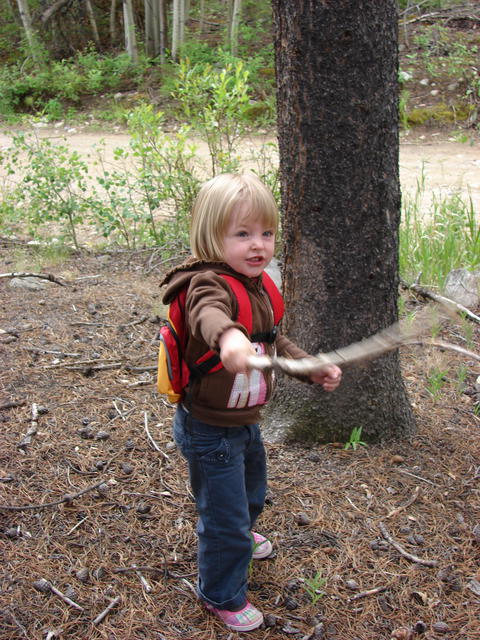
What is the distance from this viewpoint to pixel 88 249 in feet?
22.0

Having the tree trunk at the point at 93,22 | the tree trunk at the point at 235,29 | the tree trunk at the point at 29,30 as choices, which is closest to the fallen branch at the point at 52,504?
the tree trunk at the point at 235,29

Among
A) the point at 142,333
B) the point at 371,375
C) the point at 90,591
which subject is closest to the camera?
the point at 90,591

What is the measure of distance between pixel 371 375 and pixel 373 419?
0.22 metres

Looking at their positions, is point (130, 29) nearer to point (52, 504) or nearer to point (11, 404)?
point (11, 404)

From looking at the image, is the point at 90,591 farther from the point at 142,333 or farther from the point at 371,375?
the point at 142,333

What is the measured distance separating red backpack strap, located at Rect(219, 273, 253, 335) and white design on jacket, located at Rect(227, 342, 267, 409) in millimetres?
115

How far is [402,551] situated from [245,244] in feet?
4.60

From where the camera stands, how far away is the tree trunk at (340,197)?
259cm

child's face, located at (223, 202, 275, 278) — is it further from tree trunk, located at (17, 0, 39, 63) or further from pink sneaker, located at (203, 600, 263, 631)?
tree trunk, located at (17, 0, 39, 63)

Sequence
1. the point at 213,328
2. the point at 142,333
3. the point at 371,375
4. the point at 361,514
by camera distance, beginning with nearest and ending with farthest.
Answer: the point at 213,328
the point at 361,514
the point at 371,375
the point at 142,333

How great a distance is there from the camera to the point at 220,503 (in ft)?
7.09

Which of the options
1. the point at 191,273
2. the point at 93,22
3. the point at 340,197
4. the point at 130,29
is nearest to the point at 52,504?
the point at 191,273

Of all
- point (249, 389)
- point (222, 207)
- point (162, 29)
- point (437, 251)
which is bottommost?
point (437, 251)

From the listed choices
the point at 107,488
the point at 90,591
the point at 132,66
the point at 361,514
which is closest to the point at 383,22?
the point at 361,514
